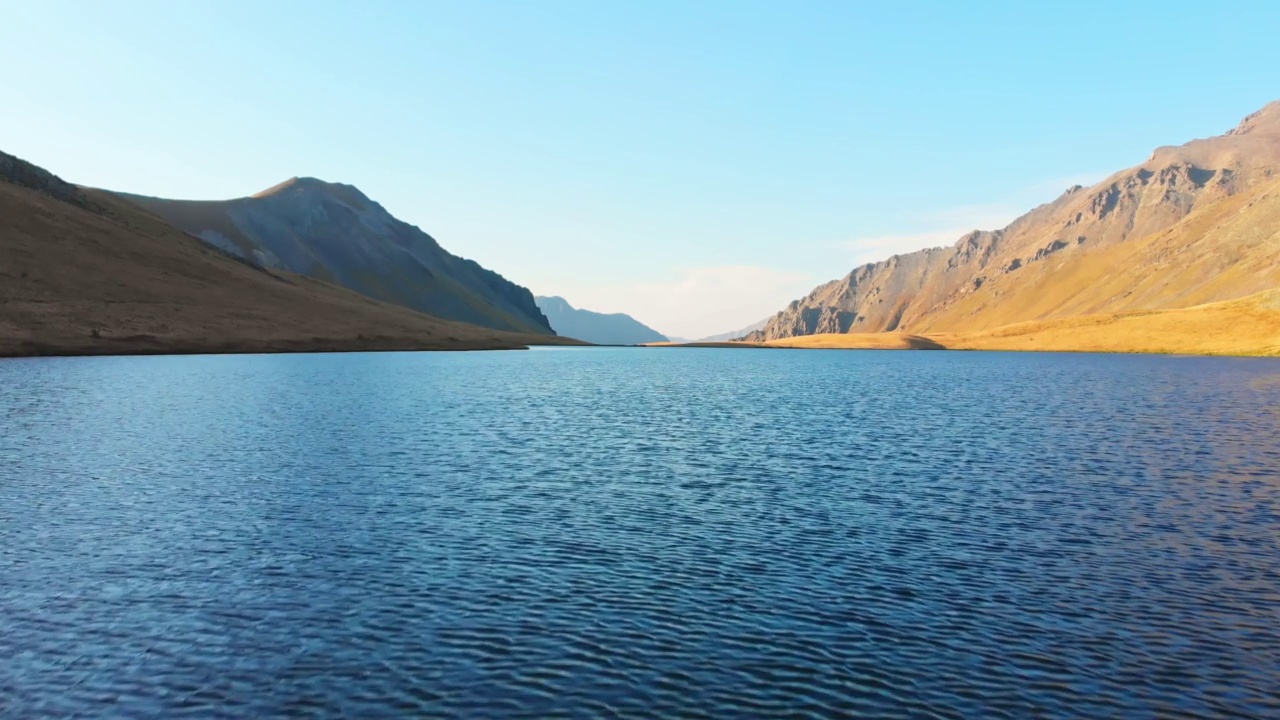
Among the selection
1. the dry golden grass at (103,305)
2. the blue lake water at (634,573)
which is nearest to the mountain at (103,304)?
the dry golden grass at (103,305)

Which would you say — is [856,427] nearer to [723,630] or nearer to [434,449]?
[434,449]

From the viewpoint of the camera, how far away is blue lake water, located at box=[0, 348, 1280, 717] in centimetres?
1781

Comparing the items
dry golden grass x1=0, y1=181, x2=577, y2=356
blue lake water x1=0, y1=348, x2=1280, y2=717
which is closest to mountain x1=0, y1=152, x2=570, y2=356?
dry golden grass x1=0, y1=181, x2=577, y2=356

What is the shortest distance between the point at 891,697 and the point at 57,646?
1922 cm

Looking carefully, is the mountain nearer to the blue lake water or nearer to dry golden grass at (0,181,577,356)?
dry golden grass at (0,181,577,356)

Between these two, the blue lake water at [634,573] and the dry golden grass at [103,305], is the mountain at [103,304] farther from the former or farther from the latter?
the blue lake water at [634,573]

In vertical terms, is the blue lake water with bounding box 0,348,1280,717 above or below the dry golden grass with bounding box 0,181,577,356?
below

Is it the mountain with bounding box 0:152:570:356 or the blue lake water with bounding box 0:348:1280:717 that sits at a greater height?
the mountain with bounding box 0:152:570:356

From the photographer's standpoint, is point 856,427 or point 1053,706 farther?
point 856,427

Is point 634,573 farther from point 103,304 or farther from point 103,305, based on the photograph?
point 103,304

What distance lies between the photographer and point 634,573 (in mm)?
25953

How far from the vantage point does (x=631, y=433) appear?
2424 inches

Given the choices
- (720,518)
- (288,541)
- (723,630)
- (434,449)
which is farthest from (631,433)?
(723,630)

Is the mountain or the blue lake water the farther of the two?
the mountain
